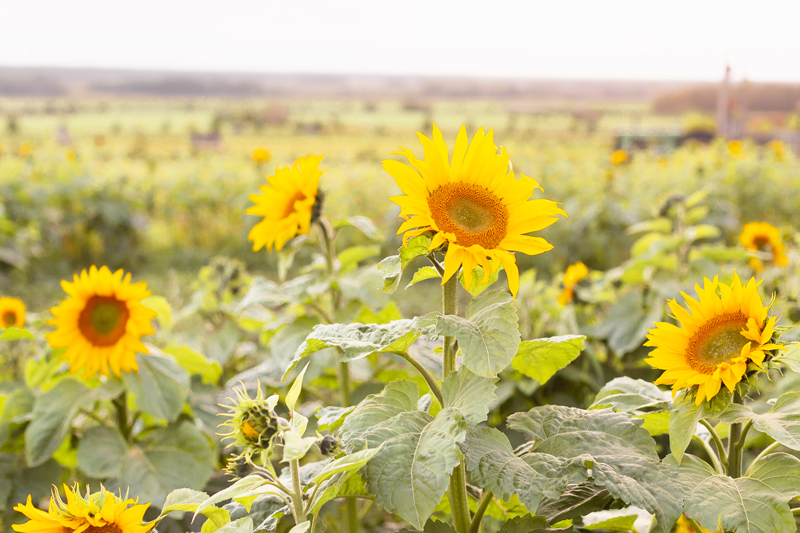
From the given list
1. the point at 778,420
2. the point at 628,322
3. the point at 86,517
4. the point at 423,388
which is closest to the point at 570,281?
the point at 628,322

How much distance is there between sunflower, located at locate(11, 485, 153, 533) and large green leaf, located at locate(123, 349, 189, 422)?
0.78 metres

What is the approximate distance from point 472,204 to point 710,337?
453mm

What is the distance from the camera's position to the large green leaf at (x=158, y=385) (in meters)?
1.69

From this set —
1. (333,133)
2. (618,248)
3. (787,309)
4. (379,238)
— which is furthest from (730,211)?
(333,133)

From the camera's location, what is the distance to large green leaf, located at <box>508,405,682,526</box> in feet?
2.89

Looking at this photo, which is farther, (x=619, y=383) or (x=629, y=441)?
(x=619, y=383)

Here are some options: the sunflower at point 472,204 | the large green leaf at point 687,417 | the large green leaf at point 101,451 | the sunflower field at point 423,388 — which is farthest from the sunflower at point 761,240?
the large green leaf at point 101,451

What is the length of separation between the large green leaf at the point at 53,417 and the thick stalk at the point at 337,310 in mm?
610

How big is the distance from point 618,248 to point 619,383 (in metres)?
4.85

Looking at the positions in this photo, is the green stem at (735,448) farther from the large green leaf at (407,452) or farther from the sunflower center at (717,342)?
the large green leaf at (407,452)

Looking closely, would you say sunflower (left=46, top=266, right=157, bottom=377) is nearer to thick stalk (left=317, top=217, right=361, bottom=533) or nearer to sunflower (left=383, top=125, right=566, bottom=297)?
thick stalk (left=317, top=217, right=361, bottom=533)

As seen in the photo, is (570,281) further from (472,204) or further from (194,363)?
(472,204)

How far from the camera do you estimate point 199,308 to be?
2500mm

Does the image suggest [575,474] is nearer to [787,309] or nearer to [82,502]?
[82,502]
